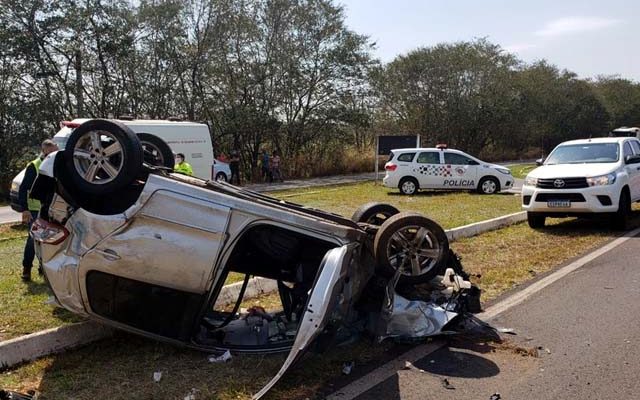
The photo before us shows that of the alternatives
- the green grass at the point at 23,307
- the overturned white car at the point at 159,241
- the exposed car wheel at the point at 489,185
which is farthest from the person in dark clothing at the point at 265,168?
the overturned white car at the point at 159,241

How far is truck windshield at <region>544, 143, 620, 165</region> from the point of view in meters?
11.6

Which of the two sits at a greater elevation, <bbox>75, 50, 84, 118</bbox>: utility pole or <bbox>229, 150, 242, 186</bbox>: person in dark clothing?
<bbox>75, 50, 84, 118</bbox>: utility pole

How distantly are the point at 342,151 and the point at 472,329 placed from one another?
88.7ft

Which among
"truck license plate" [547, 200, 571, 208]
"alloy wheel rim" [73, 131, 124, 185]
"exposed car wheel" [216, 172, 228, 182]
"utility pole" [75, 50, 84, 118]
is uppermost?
"utility pole" [75, 50, 84, 118]

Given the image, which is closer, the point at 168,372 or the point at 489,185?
the point at 168,372

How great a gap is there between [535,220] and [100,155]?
8875 mm

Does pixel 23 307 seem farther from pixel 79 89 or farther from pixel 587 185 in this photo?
pixel 79 89

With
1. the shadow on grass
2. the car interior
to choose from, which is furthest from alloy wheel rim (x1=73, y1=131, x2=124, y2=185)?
the shadow on grass

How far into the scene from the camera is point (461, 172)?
65.6 feet

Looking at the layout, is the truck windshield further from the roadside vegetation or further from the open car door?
the open car door

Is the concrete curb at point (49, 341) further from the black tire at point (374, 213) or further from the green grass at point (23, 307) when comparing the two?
the black tire at point (374, 213)

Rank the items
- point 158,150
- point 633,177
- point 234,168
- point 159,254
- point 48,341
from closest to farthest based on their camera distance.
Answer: point 159,254 → point 48,341 → point 158,150 → point 633,177 → point 234,168

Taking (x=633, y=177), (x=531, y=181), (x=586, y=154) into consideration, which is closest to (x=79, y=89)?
(x=531, y=181)

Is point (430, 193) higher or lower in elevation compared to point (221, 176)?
lower
